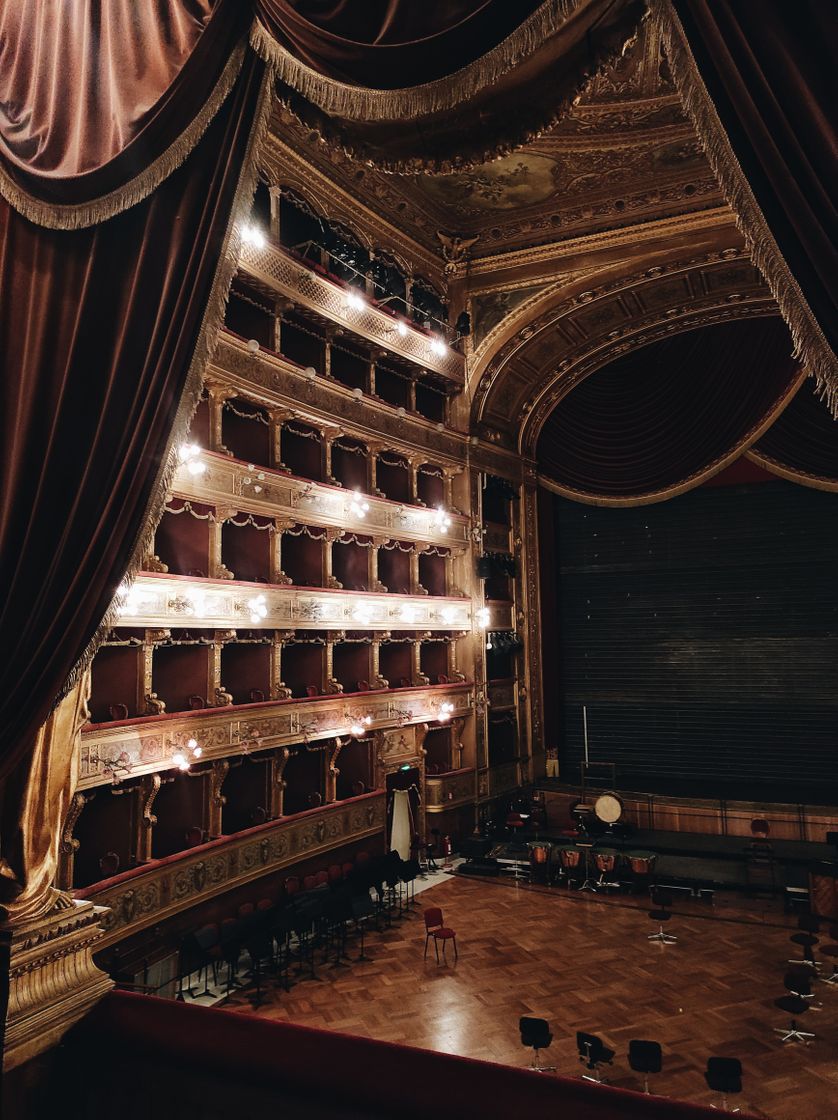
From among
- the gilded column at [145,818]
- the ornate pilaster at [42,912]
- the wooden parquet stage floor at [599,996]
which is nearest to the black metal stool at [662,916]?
the wooden parquet stage floor at [599,996]

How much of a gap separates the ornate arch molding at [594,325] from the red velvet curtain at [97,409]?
1235 centimetres

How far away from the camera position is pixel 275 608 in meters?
11.2

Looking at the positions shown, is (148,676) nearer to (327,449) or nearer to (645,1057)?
(327,449)

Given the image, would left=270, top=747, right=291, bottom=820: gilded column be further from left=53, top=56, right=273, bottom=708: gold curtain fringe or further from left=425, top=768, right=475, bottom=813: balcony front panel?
left=53, top=56, right=273, bottom=708: gold curtain fringe

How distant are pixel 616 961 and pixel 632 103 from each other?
11738 millimetres

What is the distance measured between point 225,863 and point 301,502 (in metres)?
5.07

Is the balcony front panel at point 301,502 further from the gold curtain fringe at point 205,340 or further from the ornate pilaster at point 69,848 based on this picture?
the gold curtain fringe at point 205,340

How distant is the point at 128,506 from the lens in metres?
3.28

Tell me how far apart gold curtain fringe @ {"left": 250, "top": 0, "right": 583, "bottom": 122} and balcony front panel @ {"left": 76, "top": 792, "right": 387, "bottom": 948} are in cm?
657

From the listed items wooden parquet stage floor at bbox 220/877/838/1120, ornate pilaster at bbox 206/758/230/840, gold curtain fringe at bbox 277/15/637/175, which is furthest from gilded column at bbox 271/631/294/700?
gold curtain fringe at bbox 277/15/637/175

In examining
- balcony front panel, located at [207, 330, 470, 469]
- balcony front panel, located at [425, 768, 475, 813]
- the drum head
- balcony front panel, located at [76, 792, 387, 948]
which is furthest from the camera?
balcony front panel, located at [425, 768, 475, 813]

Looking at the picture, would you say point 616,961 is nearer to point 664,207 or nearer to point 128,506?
point 128,506

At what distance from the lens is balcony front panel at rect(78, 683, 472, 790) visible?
848 centimetres

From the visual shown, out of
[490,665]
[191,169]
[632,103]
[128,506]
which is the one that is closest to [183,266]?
[191,169]
